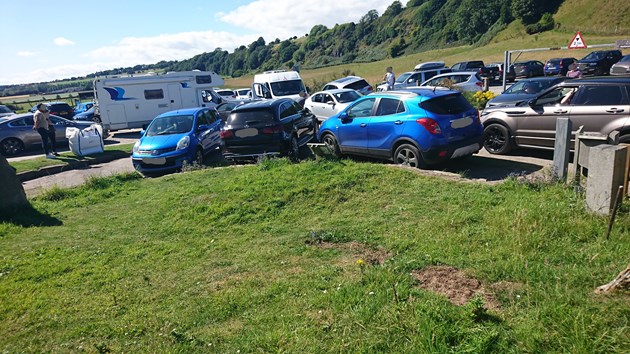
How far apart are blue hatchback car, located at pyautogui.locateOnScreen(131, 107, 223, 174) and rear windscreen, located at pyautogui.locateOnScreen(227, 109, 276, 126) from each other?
1.88 m

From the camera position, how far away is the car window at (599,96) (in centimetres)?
791

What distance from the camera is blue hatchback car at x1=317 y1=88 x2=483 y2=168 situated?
8.12 m

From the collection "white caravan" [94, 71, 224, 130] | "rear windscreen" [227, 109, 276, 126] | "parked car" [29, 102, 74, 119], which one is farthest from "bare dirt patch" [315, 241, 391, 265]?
"parked car" [29, 102, 74, 119]

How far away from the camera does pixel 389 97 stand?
29.6 ft

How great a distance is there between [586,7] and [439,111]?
230ft

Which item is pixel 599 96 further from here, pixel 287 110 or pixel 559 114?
pixel 287 110

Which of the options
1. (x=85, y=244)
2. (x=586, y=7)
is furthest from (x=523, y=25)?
(x=85, y=244)

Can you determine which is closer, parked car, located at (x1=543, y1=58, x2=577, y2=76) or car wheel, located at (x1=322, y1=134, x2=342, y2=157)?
car wheel, located at (x1=322, y1=134, x2=342, y2=157)

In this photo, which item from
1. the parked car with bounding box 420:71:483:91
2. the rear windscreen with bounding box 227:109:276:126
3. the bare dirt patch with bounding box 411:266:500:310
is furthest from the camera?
the parked car with bounding box 420:71:483:91

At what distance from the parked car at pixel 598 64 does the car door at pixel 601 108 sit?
72.6 feet

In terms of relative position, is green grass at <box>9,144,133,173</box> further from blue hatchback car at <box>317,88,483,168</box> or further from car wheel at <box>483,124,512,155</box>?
car wheel at <box>483,124,512,155</box>

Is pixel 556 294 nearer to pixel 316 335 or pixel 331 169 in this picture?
pixel 316 335

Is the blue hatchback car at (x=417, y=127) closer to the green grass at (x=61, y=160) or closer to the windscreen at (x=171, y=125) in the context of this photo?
the windscreen at (x=171, y=125)

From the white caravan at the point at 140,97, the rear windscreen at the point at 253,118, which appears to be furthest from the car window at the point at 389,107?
the white caravan at the point at 140,97
